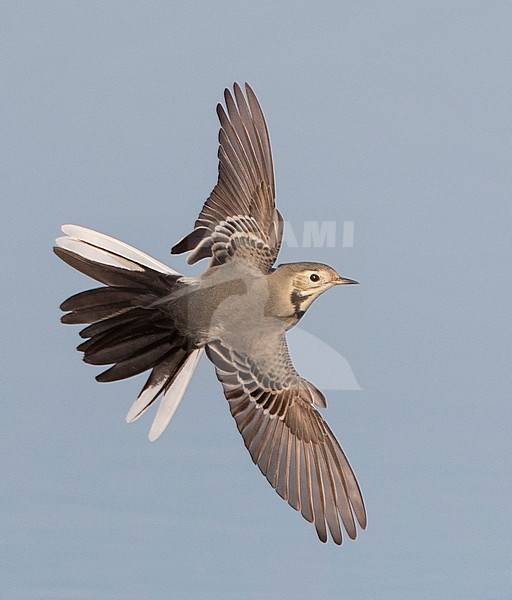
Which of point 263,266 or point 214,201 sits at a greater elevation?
point 214,201

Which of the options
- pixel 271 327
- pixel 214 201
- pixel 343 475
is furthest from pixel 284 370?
pixel 214 201

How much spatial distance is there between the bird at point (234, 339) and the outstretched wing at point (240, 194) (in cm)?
2

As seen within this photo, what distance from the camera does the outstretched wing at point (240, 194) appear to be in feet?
12.8

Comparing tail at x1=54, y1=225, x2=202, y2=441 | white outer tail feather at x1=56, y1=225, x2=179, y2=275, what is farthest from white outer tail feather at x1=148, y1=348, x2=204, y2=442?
white outer tail feather at x1=56, y1=225, x2=179, y2=275

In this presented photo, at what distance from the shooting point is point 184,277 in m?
3.71

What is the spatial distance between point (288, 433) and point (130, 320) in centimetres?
63

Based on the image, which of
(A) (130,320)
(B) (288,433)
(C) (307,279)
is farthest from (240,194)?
(B) (288,433)

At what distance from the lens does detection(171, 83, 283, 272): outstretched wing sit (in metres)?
3.89

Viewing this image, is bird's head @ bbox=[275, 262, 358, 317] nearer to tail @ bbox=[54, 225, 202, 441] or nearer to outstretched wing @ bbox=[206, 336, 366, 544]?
outstretched wing @ bbox=[206, 336, 366, 544]

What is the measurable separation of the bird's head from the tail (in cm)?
36

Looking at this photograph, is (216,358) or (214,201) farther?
(214,201)

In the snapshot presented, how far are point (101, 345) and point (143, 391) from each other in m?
0.25

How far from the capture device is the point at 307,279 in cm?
365

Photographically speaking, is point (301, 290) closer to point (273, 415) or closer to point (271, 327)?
point (271, 327)
